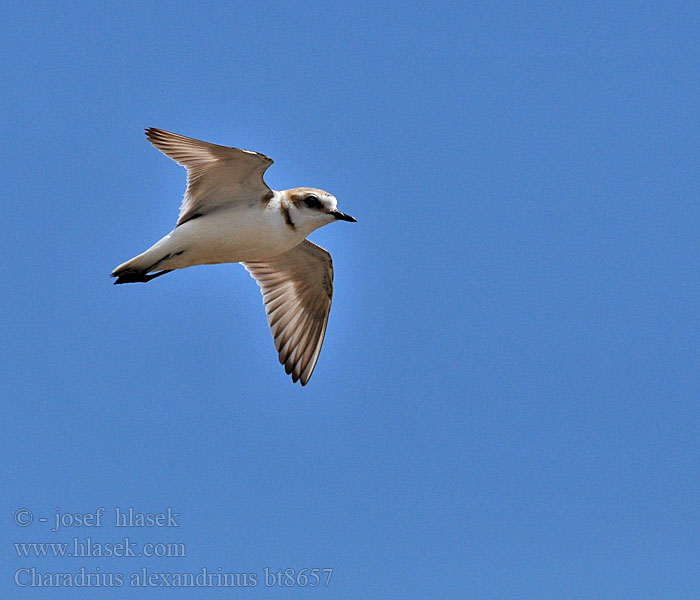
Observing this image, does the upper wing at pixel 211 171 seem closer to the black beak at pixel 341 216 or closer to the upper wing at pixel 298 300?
the black beak at pixel 341 216

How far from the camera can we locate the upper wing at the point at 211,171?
12141 mm

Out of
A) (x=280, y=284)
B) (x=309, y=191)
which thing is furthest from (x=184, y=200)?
(x=280, y=284)

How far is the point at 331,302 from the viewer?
1513 cm

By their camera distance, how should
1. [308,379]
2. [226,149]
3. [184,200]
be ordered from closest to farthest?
[226,149] → [184,200] → [308,379]

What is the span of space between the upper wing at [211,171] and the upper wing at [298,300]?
2.21m

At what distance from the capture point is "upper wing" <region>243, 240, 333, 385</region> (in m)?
14.8

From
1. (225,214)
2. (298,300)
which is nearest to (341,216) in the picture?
(225,214)

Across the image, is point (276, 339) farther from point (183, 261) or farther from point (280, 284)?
point (183, 261)

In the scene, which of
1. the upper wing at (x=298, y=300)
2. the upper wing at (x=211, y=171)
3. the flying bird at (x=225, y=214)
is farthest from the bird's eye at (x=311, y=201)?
the upper wing at (x=298, y=300)

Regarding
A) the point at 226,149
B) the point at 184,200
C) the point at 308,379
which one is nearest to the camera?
the point at 226,149

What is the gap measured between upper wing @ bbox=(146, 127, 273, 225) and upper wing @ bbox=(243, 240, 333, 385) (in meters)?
2.21

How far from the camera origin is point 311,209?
41.4 ft

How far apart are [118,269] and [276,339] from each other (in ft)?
10.6

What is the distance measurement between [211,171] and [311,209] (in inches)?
52.5
